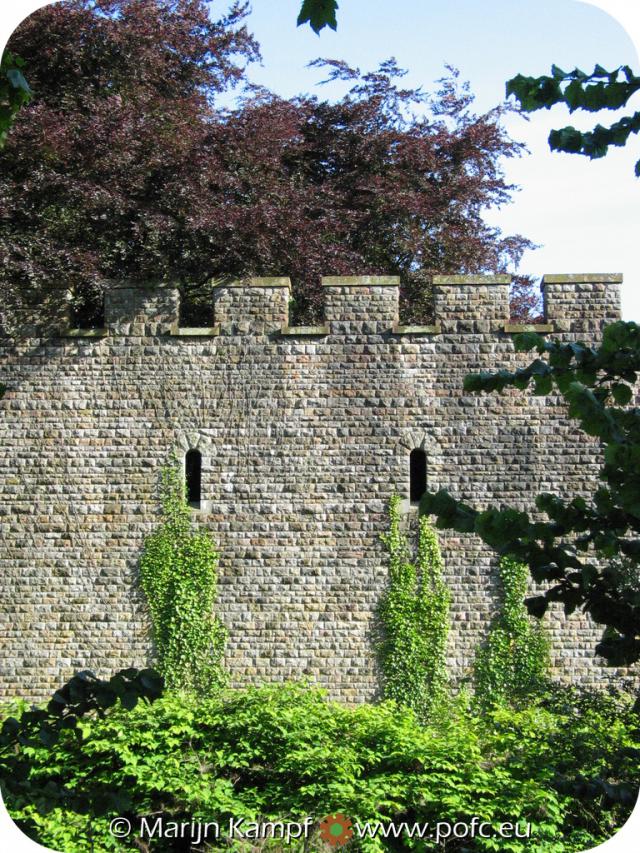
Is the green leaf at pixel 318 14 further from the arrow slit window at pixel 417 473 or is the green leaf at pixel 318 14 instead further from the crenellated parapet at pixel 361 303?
the arrow slit window at pixel 417 473

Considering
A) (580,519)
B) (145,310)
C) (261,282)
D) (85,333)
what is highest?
(261,282)

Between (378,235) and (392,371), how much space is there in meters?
2.75

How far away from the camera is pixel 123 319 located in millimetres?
11828

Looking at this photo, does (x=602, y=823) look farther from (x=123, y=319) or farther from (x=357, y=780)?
(x=123, y=319)

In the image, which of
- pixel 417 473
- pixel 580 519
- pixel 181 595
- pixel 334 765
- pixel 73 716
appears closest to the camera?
pixel 580 519

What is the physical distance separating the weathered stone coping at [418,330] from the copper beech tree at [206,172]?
146 cm

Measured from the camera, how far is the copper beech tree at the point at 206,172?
11781 mm

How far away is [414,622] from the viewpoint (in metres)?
11.4

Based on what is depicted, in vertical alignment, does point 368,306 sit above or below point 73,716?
above

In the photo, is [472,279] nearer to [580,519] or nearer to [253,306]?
[253,306]

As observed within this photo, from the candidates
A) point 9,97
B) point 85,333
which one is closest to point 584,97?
point 9,97

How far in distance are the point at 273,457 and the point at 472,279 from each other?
2.72m

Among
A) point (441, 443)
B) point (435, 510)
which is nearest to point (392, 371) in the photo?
point (441, 443)

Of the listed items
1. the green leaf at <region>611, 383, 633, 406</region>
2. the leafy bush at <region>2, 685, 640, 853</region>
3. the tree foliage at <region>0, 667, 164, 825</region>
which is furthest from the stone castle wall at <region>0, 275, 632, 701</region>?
the green leaf at <region>611, 383, 633, 406</region>
